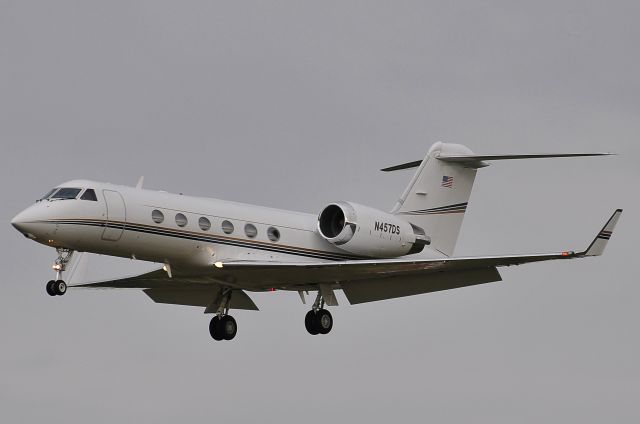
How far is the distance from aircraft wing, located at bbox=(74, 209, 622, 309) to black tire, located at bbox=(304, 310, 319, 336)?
598mm

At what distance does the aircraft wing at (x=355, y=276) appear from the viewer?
1184 inches

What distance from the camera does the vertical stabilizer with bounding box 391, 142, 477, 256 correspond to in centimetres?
3384

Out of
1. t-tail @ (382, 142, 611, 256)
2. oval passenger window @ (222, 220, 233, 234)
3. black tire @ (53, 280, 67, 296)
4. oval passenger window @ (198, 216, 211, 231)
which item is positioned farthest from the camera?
t-tail @ (382, 142, 611, 256)

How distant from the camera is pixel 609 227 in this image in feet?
90.6

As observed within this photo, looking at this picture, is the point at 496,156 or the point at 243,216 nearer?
the point at 243,216

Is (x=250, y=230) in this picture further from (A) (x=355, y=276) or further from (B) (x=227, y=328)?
(B) (x=227, y=328)

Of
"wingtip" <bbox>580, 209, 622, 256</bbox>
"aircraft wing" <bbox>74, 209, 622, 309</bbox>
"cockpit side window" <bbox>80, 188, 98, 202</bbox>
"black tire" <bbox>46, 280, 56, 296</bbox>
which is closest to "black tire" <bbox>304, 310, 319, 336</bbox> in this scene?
"aircraft wing" <bbox>74, 209, 622, 309</bbox>

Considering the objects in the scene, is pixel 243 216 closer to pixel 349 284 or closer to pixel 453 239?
pixel 349 284

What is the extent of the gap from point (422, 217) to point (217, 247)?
5718 millimetres

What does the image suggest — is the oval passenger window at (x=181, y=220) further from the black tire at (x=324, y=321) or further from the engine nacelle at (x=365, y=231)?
the black tire at (x=324, y=321)

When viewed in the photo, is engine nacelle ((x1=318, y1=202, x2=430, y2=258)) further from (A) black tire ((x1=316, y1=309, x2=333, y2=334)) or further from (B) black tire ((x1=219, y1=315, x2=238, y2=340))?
(B) black tire ((x1=219, y1=315, x2=238, y2=340))

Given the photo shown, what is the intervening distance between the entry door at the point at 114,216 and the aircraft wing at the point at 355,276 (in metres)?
1.99

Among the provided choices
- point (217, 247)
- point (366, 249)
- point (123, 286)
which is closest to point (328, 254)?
point (366, 249)

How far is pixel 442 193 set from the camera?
34.2 metres
